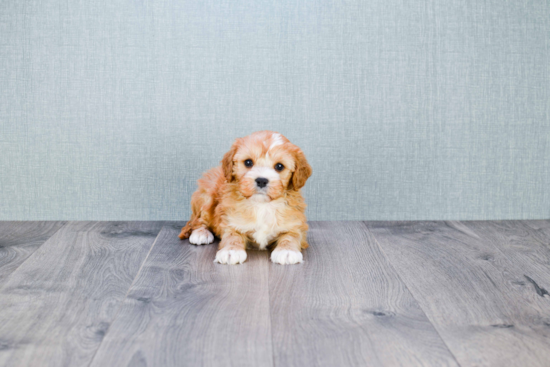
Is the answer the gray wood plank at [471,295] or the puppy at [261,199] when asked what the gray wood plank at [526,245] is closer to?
the gray wood plank at [471,295]

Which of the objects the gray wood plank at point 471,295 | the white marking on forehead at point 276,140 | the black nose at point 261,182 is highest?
the white marking on forehead at point 276,140

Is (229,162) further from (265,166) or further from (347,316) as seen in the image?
(347,316)

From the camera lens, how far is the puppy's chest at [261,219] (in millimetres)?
1966

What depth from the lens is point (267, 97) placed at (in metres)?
2.52

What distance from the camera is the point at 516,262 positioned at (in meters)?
1.93

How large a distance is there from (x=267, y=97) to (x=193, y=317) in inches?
55.7

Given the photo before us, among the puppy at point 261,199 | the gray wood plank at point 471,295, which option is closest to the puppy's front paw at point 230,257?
the puppy at point 261,199

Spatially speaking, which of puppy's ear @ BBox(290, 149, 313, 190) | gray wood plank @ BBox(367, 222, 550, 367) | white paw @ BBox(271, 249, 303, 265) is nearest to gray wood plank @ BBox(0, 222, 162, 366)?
white paw @ BBox(271, 249, 303, 265)

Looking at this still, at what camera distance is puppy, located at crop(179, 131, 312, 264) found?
1.86 m

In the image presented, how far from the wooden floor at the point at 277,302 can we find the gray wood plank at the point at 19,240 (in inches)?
0.4

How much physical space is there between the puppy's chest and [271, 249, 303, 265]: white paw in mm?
127

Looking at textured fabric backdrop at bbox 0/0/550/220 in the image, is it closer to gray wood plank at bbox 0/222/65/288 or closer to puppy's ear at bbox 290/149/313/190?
gray wood plank at bbox 0/222/65/288

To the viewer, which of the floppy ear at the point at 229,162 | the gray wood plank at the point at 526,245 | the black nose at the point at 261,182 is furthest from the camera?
the floppy ear at the point at 229,162

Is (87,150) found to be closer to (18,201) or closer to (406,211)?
(18,201)
